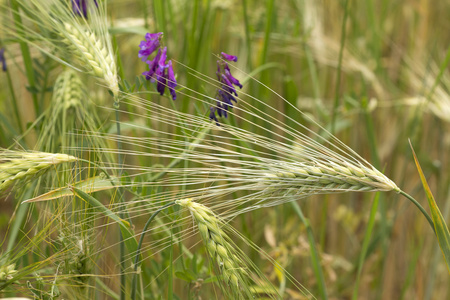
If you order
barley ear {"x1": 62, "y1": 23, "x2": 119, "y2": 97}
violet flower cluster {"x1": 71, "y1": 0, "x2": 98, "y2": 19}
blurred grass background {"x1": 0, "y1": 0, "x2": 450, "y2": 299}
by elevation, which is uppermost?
violet flower cluster {"x1": 71, "y1": 0, "x2": 98, "y2": 19}

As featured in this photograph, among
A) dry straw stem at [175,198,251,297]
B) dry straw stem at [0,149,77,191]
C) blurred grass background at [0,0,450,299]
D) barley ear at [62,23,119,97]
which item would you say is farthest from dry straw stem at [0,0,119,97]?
blurred grass background at [0,0,450,299]

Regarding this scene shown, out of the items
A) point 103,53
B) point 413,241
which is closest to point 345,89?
point 413,241

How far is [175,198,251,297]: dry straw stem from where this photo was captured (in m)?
0.60

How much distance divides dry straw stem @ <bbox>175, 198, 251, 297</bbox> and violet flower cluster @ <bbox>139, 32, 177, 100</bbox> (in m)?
0.21

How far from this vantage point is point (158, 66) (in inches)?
29.6

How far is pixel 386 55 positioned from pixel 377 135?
458 millimetres

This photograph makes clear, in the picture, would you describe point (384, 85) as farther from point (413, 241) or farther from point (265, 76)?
point (265, 76)

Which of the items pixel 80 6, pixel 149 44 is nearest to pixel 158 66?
pixel 149 44

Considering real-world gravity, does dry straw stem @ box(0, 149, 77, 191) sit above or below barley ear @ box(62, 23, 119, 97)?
below

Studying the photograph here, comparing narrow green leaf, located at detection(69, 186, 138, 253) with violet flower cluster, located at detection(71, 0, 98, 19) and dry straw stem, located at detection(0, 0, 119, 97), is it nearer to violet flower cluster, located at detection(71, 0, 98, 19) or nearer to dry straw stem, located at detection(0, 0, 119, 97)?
dry straw stem, located at detection(0, 0, 119, 97)

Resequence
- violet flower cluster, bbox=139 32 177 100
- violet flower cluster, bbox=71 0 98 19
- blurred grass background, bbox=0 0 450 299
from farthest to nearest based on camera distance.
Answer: blurred grass background, bbox=0 0 450 299 < violet flower cluster, bbox=71 0 98 19 < violet flower cluster, bbox=139 32 177 100

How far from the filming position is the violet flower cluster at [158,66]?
2.41 ft

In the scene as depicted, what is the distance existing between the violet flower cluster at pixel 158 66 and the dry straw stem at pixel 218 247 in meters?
0.21

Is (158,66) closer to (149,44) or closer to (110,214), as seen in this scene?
(149,44)
